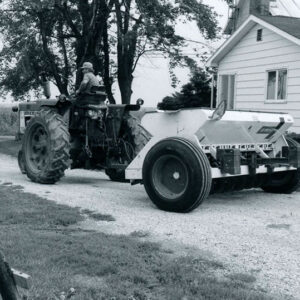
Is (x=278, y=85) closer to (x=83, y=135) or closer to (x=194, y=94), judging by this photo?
(x=194, y=94)

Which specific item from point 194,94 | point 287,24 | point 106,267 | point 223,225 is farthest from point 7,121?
point 106,267

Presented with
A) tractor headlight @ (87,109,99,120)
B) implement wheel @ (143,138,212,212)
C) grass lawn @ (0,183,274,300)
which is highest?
tractor headlight @ (87,109,99,120)

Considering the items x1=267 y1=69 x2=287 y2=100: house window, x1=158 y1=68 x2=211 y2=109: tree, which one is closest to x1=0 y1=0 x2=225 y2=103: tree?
x1=158 y1=68 x2=211 y2=109: tree

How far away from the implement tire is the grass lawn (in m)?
3.62

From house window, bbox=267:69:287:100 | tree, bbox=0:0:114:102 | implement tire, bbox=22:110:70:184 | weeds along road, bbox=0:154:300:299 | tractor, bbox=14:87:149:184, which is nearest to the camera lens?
weeds along road, bbox=0:154:300:299

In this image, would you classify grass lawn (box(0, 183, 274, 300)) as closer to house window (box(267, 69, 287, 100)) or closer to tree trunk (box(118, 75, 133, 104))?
house window (box(267, 69, 287, 100))

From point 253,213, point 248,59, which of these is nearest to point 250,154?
point 253,213

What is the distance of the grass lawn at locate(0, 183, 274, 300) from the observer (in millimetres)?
4336

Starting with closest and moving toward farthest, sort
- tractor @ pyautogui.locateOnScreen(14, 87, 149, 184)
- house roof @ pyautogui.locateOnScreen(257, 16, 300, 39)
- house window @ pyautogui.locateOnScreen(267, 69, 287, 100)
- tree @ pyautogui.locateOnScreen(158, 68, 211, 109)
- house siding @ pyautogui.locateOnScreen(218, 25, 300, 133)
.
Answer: tractor @ pyautogui.locateOnScreen(14, 87, 149, 184) < house siding @ pyautogui.locateOnScreen(218, 25, 300, 133) < house roof @ pyautogui.locateOnScreen(257, 16, 300, 39) < house window @ pyautogui.locateOnScreen(267, 69, 287, 100) < tree @ pyautogui.locateOnScreen(158, 68, 211, 109)

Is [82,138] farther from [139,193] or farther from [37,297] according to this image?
[37,297]

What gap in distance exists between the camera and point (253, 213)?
8.03 m

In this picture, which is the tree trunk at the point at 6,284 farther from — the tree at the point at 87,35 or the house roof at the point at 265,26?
the tree at the point at 87,35

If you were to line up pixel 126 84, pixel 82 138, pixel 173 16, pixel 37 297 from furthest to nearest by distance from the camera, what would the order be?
pixel 126 84 → pixel 173 16 → pixel 82 138 → pixel 37 297

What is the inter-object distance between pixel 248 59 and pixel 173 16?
3.76 metres
